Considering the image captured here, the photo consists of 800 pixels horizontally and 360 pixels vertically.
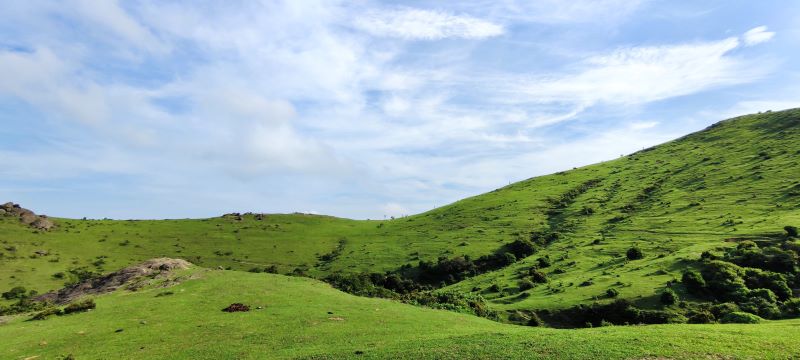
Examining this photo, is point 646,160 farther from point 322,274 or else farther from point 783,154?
point 322,274

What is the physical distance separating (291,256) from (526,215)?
181 feet

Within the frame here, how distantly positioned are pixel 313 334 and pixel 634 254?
5344cm

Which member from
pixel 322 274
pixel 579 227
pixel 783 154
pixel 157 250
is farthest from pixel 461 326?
pixel 783 154

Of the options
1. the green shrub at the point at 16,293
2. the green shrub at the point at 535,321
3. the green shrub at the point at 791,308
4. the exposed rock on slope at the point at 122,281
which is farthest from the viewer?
the green shrub at the point at 16,293

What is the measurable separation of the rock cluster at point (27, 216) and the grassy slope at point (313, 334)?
77.1 meters

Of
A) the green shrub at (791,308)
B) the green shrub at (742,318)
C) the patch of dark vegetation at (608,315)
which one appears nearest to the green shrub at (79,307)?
the patch of dark vegetation at (608,315)

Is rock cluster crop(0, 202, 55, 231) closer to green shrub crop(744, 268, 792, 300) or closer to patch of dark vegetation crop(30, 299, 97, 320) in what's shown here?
patch of dark vegetation crop(30, 299, 97, 320)

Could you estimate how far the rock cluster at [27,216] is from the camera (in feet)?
344

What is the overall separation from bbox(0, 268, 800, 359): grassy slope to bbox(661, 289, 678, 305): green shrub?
696 inches

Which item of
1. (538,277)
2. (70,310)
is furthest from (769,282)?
(70,310)

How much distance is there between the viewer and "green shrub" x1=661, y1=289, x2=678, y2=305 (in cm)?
4894

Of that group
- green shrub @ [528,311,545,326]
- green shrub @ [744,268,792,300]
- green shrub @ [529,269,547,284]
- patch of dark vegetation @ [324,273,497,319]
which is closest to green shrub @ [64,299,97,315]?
patch of dark vegetation @ [324,273,497,319]

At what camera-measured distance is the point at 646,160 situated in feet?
469

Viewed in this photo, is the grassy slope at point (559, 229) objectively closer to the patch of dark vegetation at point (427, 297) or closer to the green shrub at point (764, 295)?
the patch of dark vegetation at point (427, 297)
